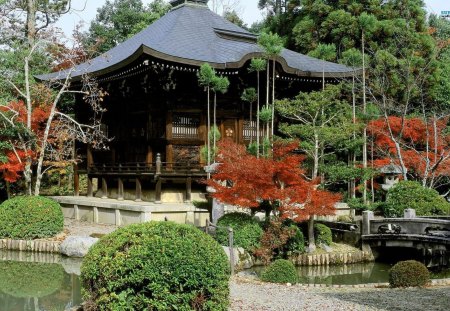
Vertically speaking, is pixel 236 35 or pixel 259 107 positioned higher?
pixel 236 35

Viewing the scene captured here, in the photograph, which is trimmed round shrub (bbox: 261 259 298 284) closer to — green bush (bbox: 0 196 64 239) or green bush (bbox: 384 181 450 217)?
green bush (bbox: 384 181 450 217)

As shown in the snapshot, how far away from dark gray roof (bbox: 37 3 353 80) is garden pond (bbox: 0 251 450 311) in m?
7.20

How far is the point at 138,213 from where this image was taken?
1750cm

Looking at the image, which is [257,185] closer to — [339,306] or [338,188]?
[339,306]

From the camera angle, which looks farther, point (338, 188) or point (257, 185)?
point (338, 188)

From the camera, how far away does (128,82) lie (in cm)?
2162

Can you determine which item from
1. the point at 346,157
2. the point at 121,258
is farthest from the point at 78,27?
the point at 121,258

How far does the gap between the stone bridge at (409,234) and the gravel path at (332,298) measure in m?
4.76

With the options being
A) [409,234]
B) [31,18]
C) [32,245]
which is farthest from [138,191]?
[31,18]

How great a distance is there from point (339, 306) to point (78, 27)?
681 inches

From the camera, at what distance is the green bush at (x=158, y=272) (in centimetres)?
684

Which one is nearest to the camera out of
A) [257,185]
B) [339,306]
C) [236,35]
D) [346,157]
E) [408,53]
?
[339,306]

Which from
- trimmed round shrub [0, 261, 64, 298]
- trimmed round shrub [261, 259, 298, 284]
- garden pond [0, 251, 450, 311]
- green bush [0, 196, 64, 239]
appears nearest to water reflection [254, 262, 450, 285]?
garden pond [0, 251, 450, 311]

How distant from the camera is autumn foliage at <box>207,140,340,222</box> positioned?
1343cm
